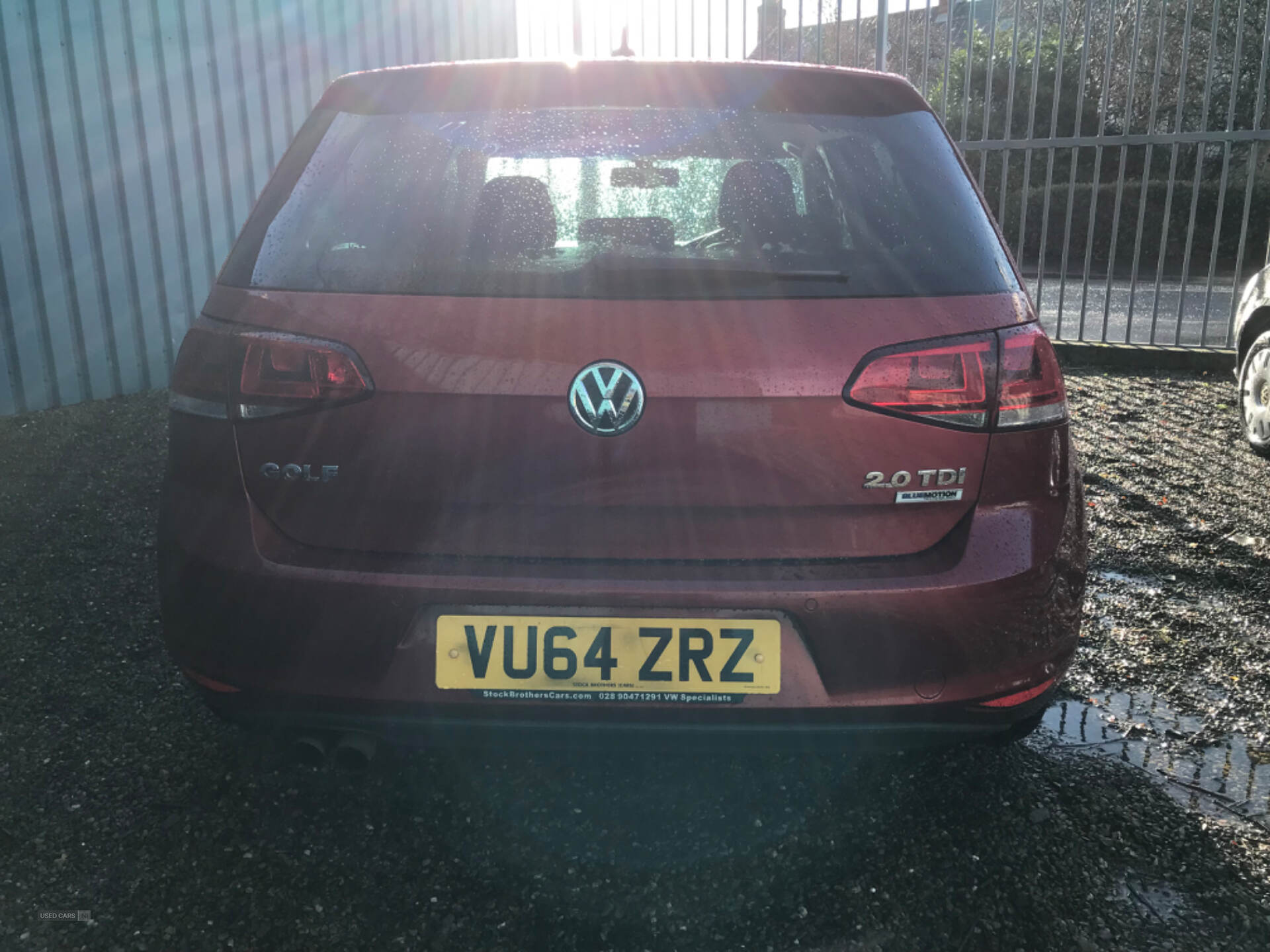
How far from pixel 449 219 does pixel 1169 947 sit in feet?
5.87

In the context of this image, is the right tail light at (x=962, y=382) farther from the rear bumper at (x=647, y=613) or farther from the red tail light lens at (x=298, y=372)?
the red tail light lens at (x=298, y=372)

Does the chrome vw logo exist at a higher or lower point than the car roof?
lower

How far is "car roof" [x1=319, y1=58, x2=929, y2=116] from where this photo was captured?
2014mm

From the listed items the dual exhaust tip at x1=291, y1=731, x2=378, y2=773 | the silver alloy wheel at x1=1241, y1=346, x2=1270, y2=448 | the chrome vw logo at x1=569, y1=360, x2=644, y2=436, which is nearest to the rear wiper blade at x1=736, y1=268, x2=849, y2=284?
the chrome vw logo at x1=569, y1=360, x2=644, y2=436

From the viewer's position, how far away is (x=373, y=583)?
5.80 feet

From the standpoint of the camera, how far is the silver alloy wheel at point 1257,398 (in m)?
5.37

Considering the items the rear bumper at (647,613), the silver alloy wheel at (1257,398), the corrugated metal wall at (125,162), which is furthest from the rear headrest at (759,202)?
the corrugated metal wall at (125,162)

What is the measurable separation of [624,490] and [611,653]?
0.27 m

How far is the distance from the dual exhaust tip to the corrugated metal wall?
4919 millimetres

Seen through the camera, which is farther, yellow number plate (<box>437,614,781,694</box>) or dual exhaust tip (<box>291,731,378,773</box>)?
dual exhaust tip (<box>291,731,378,773</box>)

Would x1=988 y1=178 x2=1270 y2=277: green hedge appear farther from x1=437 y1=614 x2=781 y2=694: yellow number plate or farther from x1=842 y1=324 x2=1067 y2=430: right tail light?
x1=437 y1=614 x2=781 y2=694: yellow number plate

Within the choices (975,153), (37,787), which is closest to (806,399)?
(37,787)

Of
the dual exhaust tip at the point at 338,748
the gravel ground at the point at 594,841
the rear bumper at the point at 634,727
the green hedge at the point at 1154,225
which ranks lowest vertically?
the green hedge at the point at 1154,225

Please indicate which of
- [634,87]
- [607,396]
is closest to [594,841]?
[607,396]
